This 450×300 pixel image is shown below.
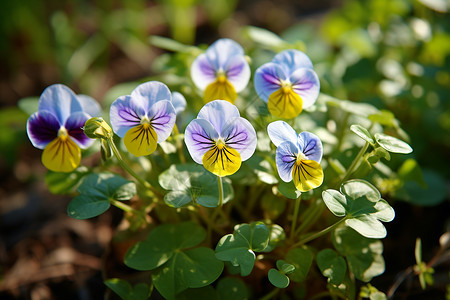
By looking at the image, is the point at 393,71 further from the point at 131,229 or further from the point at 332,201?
the point at 131,229

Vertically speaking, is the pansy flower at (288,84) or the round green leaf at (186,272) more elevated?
the pansy flower at (288,84)

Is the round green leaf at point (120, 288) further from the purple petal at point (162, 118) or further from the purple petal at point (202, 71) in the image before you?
the purple petal at point (202, 71)

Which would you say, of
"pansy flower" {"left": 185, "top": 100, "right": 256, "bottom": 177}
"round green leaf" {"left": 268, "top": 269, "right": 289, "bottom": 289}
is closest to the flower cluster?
"pansy flower" {"left": 185, "top": 100, "right": 256, "bottom": 177}

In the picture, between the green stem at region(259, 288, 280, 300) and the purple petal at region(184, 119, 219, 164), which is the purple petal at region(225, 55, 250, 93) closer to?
the purple petal at region(184, 119, 219, 164)

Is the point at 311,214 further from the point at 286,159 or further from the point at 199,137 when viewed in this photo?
the point at 199,137

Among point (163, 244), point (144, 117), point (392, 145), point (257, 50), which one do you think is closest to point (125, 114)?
point (144, 117)

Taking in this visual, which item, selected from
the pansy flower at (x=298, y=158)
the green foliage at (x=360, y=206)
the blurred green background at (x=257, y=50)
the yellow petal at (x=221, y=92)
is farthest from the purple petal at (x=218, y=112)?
the blurred green background at (x=257, y=50)

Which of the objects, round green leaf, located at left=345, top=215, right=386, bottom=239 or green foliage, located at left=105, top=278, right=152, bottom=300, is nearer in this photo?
round green leaf, located at left=345, top=215, right=386, bottom=239
